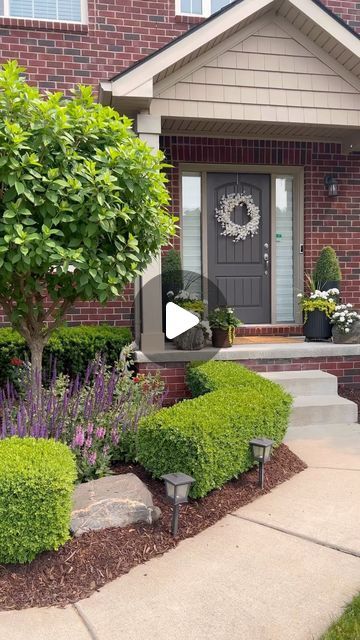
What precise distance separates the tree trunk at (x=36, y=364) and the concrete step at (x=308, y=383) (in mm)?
2696

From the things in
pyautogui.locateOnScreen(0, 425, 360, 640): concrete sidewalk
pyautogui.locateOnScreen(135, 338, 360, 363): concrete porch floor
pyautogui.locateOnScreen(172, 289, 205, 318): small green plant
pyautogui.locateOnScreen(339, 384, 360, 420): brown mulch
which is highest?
pyautogui.locateOnScreen(172, 289, 205, 318): small green plant

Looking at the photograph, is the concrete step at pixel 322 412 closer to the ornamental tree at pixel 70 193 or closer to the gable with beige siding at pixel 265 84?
the ornamental tree at pixel 70 193

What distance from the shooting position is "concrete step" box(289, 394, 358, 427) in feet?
18.3

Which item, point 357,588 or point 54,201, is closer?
point 357,588

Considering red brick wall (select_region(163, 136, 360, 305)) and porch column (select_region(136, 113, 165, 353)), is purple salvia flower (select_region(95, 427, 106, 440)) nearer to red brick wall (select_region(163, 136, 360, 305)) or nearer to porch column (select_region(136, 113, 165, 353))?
porch column (select_region(136, 113, 165, 353))

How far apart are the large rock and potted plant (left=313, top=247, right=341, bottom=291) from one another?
4854 mm

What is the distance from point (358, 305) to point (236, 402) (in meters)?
4.64

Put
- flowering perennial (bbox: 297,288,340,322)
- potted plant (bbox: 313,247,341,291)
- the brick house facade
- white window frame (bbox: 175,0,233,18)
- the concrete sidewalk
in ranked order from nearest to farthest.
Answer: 1. the concrete sidewalk
2. the brick house facade
3. flowering perennial (bbox: 297,288,340,322)
4. potted plant (bbox: 313,247,341,291)
5. white window frame (bbox: 175,0,233,18)

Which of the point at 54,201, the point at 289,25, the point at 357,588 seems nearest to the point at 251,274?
the point at 289,25

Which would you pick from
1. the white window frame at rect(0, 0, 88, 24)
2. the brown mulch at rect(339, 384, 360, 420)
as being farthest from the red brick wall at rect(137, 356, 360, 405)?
the white window frame at rect(0, 0, 88, 24)

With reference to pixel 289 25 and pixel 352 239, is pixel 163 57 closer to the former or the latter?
pixel 289 25

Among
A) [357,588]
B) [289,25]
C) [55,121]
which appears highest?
[289,25]

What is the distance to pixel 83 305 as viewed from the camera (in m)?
7.37

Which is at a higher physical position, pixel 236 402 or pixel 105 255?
pixel 105 255
